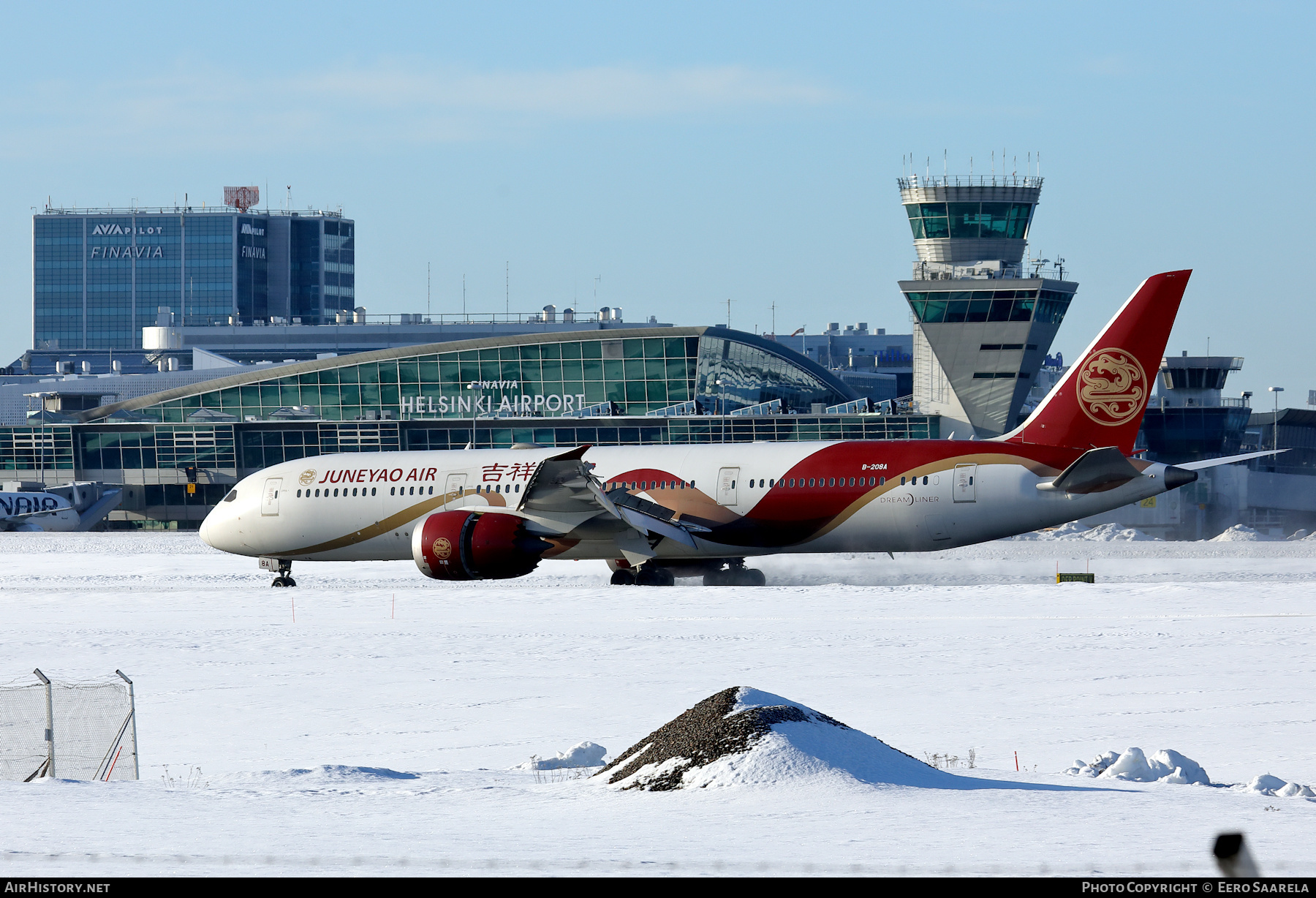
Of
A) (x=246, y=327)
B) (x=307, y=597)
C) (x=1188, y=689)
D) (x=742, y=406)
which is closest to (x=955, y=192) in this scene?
(x=742, y=406)

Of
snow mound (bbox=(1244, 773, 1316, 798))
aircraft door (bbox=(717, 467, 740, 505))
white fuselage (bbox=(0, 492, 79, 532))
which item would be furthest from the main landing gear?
white fuselage (bbox=(0, 492, 79, 532))

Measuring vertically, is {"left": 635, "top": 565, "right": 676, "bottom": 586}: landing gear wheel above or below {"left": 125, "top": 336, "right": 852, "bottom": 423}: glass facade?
below

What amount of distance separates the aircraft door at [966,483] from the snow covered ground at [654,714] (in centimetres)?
212

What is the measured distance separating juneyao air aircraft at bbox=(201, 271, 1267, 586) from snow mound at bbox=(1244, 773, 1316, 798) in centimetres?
2019

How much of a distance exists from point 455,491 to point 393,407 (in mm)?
49485

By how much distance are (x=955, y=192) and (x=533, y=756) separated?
208 feet

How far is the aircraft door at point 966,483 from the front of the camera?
3328cm

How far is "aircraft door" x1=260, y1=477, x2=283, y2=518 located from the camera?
4003cm

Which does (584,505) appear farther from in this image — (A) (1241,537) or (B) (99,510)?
(B) (99,510)

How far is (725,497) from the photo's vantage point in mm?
35250

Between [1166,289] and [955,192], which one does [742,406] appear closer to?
[955,192]

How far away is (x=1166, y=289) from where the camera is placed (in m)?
33.4

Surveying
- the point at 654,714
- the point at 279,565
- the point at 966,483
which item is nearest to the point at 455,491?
the point at 279,565

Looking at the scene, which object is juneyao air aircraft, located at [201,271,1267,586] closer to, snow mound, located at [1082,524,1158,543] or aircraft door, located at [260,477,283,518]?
aircraft door, located at [260,477,283,518]
